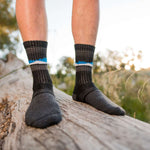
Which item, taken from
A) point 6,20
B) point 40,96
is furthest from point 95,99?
point 6,20

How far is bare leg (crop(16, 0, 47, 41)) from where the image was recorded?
91 centimetres

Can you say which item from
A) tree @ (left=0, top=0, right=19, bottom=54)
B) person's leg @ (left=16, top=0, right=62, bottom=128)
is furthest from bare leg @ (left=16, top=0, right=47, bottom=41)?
tree @ (left=0, top=0, right=19, bottom=54)

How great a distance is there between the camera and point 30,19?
916mm

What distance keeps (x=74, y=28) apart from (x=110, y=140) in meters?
0.72

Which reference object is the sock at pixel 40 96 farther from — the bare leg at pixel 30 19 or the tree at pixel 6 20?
the tree at pixel 6 20

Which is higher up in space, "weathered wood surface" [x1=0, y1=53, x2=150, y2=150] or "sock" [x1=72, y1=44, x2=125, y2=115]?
"sock" [x1=72, y1=44, x2=125, y2=115]

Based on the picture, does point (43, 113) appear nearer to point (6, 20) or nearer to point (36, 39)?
point (36, 39)

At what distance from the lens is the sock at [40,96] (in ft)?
2.28

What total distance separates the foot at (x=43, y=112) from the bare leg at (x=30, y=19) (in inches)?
12.0

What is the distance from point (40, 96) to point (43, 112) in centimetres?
14

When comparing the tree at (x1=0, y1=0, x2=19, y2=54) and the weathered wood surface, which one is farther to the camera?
the tree at (x1=0, y1=0, x2=19, y2=54)

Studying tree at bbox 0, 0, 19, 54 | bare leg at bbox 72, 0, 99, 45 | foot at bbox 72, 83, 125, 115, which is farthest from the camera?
tree at bbox 0, 0, 19, 54

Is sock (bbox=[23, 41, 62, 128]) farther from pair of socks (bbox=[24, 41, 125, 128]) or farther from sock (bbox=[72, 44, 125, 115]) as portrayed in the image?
sock (bbox=[72, 44, 125, 115])

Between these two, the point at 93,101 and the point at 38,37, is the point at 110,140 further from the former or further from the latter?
the point at 38,37
